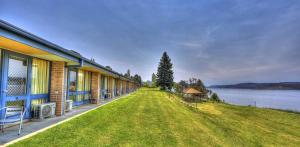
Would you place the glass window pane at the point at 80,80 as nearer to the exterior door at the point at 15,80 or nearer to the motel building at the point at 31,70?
the motel building at the point at 31,70

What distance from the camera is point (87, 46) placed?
73.4ft

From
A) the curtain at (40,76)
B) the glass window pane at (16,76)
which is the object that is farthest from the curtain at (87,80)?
the glass window pane at (16,76)

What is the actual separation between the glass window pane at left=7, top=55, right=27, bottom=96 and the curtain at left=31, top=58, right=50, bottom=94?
40 cm

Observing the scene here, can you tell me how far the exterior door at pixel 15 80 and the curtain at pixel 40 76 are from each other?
0.96 ft

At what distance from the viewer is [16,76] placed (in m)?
5.25

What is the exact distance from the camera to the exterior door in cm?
477

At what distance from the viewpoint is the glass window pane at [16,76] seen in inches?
197

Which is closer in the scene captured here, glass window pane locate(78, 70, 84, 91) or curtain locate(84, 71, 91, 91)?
glass window pane locate(78, 70, 84, 91)

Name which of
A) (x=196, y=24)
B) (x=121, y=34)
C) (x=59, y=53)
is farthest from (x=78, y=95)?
(x=196, y=24)

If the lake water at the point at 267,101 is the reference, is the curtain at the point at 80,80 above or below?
above

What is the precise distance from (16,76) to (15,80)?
138 millimetres

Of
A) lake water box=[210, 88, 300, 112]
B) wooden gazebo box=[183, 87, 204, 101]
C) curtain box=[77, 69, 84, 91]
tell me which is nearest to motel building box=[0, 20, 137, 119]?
curtain box=[77, 69, 84, 91]

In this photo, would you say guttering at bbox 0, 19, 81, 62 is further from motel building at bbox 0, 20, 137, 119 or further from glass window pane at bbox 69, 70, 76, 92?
glass window pane at bbox 69, 70, 76, 92

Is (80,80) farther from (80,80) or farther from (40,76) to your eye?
(40,76)
